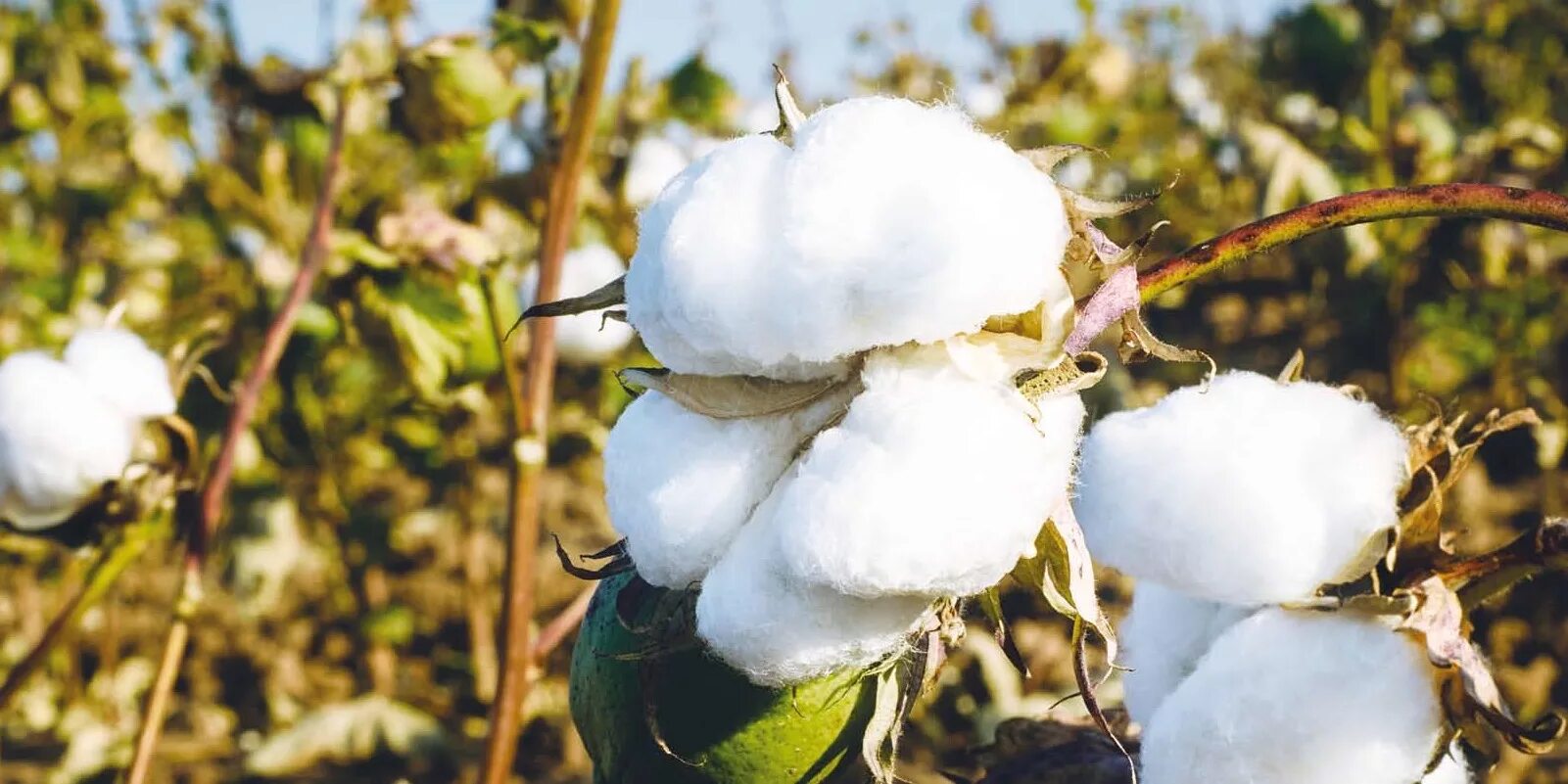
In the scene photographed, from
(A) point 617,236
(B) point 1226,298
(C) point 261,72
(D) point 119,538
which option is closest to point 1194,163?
(B) point 1226,298

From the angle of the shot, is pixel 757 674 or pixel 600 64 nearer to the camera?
pixel 757 674

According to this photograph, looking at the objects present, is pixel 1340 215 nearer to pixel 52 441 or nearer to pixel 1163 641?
pixel 1163 641

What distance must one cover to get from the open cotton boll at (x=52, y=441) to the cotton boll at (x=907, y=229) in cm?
100

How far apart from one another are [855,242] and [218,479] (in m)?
1.07

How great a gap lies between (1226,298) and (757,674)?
14.3 ft

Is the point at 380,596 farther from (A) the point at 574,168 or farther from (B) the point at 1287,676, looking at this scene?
(B) the point at 1287,676

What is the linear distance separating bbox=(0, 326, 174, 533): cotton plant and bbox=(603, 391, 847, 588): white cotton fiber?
879 mm

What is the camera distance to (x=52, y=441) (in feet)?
4.42

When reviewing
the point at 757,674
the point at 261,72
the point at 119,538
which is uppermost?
the point at 757,674

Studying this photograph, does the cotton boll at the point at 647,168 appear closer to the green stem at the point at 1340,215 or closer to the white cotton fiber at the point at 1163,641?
the white cotton fiber at the point at 1163,641

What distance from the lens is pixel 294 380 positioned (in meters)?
2.36

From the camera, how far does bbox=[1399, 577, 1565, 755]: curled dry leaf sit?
29.4 inches

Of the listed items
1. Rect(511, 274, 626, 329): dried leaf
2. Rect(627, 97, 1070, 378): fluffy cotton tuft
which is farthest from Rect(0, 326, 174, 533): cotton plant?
Rect(627, 97, 1070, 378): fluffy cotton tuft

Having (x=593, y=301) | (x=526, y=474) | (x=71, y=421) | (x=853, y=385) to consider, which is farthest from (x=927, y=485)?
(x=71, y=421)
